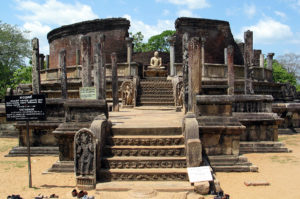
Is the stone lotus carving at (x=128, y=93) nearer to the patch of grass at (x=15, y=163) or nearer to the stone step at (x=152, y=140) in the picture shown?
the patch of grass at (x=15, y=163)

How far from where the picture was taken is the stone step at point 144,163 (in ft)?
18.0

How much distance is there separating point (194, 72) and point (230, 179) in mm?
2782

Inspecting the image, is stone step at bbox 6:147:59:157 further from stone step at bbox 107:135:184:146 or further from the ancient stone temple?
stone step at bbox 107:135:184:146

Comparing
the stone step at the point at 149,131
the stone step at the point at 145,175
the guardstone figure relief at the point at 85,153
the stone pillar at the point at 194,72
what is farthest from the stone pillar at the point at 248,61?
the guardstone figure relief at the point at 85,153

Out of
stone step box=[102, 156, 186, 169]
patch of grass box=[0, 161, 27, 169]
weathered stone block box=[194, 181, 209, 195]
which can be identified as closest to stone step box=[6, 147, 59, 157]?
patch of grass box=[0, 161, 27, 169]

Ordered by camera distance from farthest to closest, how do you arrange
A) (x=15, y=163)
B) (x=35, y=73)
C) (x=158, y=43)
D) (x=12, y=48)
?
(x=158, y=43) < (x=12, y=48) < (x=35, y=73) < (x=15, y=163)

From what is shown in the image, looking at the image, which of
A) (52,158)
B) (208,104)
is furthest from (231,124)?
(52,158)

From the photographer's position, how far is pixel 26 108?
5.43m

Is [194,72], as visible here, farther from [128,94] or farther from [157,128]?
[128,94]

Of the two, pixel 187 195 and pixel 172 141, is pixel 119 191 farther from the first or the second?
pixel 172 141

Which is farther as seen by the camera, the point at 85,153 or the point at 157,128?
the point at 157,128

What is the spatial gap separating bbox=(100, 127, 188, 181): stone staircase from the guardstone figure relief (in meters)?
0.31

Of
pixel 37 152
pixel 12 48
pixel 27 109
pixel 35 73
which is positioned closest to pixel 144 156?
pixel 27 109

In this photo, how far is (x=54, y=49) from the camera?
87.2 feet
